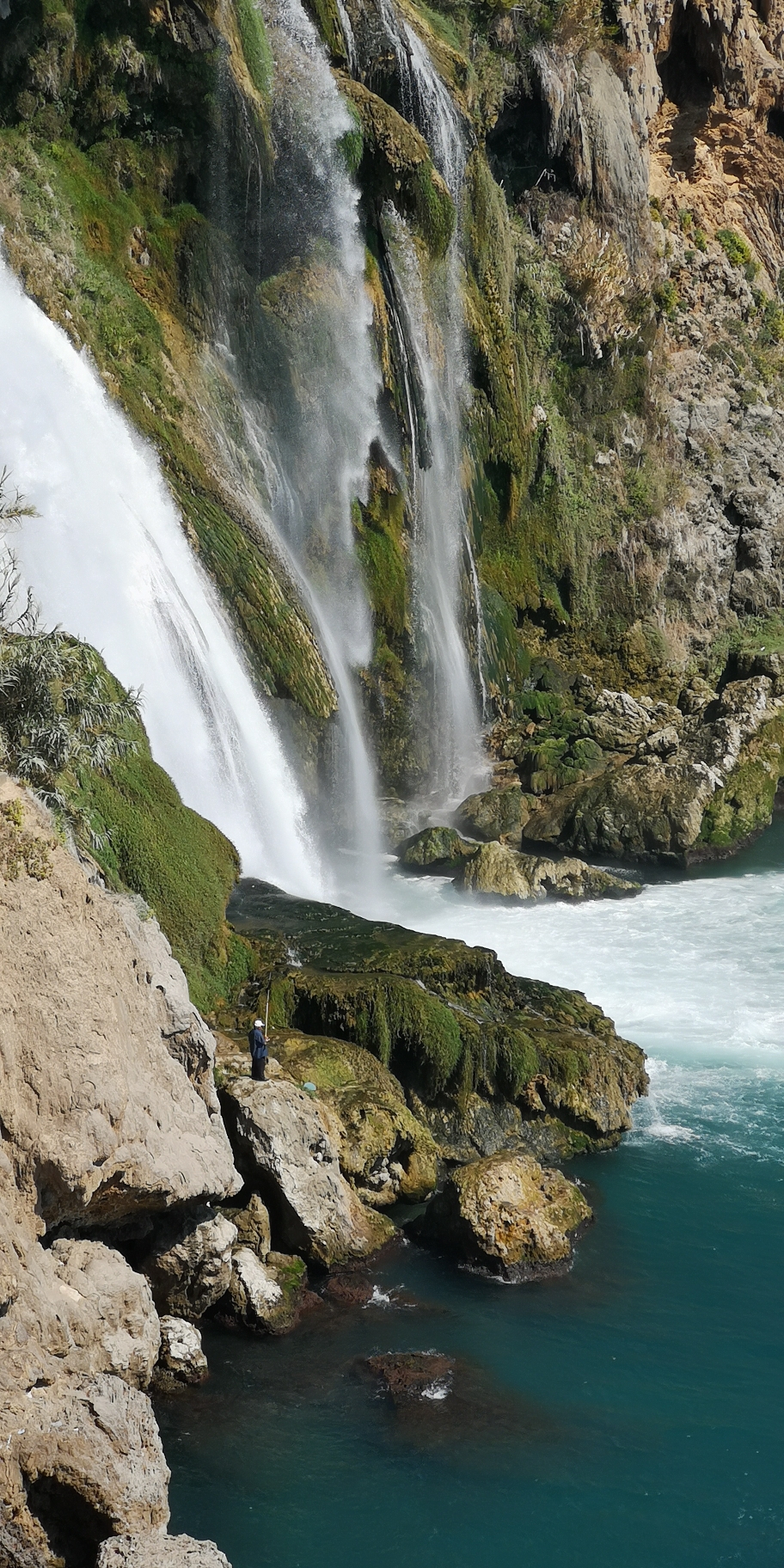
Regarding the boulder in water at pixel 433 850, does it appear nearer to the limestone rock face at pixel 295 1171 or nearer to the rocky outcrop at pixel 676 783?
the rocky outcrop at pixel 676 783

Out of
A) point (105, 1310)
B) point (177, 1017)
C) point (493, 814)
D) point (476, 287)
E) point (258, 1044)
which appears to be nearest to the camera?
point (105, 1310)

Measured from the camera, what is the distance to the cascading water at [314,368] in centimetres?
2786

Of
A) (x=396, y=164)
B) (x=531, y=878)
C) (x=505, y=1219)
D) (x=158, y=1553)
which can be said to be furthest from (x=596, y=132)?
(x=158, y=1553)

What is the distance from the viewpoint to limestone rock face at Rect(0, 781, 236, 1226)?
36.3 ft

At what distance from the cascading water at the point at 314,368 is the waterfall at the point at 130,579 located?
11.2 feet

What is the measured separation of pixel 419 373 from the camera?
31.1 meters

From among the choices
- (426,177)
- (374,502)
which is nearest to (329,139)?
(426,177)

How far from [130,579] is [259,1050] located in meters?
9.64

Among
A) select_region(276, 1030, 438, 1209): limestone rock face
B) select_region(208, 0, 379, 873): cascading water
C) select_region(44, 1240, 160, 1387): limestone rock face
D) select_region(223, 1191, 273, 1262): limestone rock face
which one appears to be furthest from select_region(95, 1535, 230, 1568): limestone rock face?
select_region(208, 0, 379, 873): cascading water

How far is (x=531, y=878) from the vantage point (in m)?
26.5

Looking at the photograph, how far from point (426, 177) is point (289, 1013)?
1972 centimetres

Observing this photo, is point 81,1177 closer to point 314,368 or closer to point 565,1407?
point 565,1407

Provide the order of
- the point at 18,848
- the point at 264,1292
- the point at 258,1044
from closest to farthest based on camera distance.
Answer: the point at 18,848
the point at 264,1292
the point at 258,1044

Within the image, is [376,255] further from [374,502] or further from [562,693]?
[562,693]
